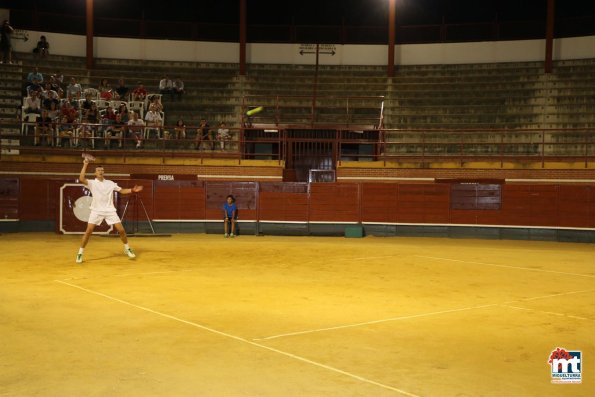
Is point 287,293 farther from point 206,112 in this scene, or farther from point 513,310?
point 206,112

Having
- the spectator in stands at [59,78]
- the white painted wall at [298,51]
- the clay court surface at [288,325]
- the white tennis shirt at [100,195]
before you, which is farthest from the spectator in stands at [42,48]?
the white tennis shirt at [100,195]

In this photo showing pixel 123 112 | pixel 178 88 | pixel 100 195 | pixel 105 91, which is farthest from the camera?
pixel 178 88

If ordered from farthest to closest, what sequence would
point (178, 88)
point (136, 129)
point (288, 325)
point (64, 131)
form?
point (178, 88) → point (136, 129) → point (64, 131) → point (288, 325)

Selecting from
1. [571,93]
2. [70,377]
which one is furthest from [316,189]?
[70,377]

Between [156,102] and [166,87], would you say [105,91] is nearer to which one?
[156,102]

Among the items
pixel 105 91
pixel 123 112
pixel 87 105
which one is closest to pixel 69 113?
pixel 87 105

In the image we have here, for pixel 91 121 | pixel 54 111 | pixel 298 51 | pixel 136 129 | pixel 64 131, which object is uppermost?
pixel 298 51

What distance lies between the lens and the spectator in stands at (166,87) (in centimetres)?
2734

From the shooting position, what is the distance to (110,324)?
750cm

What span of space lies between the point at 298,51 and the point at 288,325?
24.9 m

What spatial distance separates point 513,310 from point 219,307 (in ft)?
12.6

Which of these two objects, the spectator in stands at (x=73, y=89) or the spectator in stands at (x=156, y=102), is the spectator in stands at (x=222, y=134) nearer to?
the spectator in stands at (x=156, y=102)

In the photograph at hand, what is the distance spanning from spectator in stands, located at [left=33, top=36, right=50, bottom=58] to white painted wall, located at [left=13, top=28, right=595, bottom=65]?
3.02 ft

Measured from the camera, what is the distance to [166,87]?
2734 centimetres
